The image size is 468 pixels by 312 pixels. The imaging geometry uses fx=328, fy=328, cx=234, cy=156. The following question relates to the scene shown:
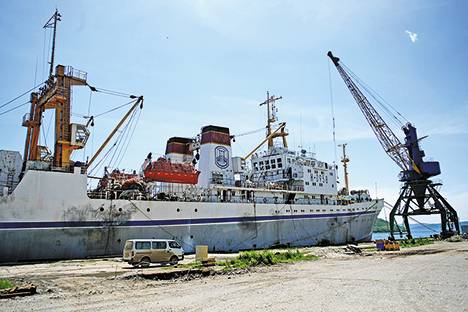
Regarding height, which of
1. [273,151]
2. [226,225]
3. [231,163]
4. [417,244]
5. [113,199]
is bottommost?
[417,244]

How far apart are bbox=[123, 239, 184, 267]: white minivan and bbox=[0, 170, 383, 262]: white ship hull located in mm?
5899

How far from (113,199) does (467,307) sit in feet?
66.2

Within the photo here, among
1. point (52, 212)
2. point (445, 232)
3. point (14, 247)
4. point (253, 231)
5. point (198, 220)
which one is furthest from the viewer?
point (445, 232)

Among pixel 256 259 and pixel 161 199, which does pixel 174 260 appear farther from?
pixel 161 199

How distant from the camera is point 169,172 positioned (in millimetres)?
26328

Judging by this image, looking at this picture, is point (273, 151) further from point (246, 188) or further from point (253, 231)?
point (253, 231)

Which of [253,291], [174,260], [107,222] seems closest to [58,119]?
[107,222]

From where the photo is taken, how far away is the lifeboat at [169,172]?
25.4m

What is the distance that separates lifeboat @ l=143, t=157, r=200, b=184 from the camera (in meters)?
25.4

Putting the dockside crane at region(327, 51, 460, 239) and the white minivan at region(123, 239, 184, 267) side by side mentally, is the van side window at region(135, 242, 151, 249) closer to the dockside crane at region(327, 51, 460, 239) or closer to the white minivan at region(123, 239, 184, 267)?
the white minivan at region(123, 239, 184, 267)

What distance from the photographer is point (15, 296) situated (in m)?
9.37

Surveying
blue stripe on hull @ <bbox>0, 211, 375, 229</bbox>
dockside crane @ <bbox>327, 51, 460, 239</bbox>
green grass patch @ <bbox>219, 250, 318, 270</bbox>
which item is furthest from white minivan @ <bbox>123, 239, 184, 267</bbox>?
dockside crane @ <bbox>327, 51, 460, 239</bbox>

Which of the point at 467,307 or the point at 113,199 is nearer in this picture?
the point at 467,307

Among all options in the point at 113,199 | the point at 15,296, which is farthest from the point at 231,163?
the point at 15,296
